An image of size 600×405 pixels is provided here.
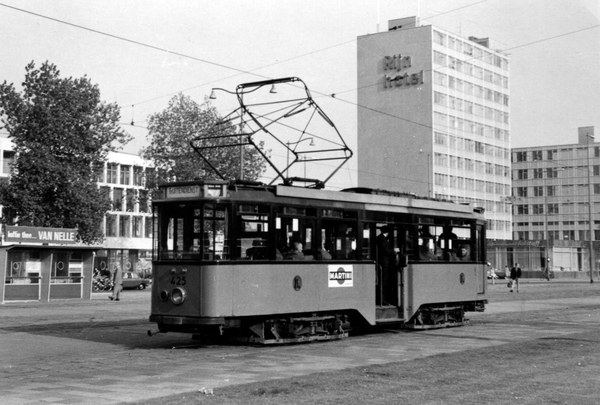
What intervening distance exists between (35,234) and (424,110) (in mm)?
67205

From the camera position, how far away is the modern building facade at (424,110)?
98.8m

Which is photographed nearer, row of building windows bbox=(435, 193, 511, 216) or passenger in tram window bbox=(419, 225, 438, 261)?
passenger in tram window bbox=(419, 225, 438, 261)

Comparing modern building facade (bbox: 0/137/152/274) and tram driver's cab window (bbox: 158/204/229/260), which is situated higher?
modern building facade (bbox: 0/137/152/274)

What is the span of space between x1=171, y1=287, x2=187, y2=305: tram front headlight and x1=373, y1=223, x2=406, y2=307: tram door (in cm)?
502

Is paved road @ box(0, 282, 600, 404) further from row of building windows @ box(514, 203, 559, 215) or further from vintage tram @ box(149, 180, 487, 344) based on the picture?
→ row of building windows @ box(514, 203, 559, 215)

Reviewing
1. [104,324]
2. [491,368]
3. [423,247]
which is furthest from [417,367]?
[104,324]

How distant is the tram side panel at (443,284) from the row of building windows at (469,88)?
78.9 m

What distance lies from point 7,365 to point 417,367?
6.03m

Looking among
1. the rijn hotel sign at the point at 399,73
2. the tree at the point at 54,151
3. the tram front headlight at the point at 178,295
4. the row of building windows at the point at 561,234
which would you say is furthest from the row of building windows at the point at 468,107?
the tram front headlight at the point at 178,295

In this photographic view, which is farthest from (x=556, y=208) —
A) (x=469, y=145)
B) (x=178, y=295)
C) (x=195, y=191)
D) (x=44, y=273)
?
(x=178, y=295)

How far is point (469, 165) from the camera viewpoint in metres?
106

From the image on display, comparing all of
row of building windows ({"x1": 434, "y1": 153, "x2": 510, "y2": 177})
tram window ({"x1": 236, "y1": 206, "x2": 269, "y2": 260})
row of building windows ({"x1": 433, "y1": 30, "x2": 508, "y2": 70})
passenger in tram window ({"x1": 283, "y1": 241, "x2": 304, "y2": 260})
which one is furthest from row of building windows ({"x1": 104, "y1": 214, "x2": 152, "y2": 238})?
tram window ({"x1": 236, "y1": 206, "x2": 269, "y2": 260})

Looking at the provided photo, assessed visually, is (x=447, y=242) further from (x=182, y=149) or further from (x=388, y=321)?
(x=182, y=149)

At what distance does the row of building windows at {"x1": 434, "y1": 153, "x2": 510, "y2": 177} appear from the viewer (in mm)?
100688
